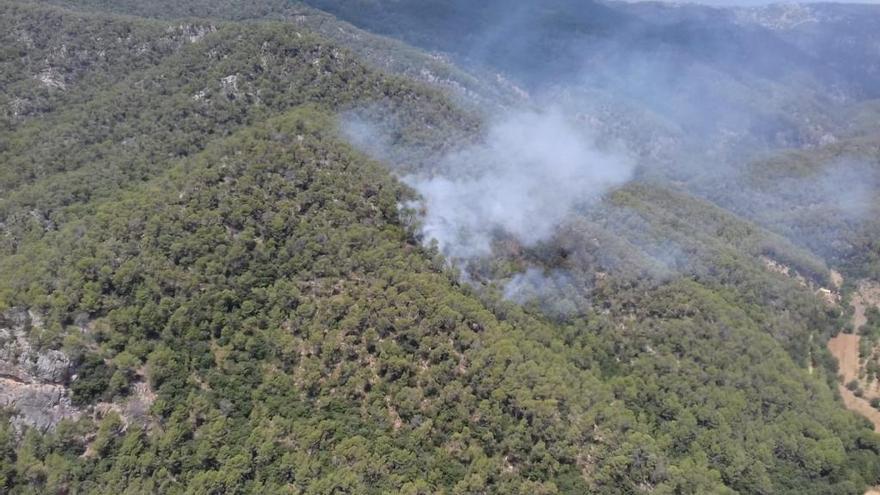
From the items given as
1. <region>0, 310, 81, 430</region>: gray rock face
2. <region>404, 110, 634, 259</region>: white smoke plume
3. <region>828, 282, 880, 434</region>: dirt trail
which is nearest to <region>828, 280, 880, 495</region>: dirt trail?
<region>828, 282, 880, 434</region>: dirt trail

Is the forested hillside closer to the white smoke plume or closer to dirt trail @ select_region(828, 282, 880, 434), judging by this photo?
dirt trail @ select_region(828, 282, 880, 434)

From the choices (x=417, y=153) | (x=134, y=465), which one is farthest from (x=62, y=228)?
(x=417, y=153)

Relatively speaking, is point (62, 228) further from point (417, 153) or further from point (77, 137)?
point (417, 153)

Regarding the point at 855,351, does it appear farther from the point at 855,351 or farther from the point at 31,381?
the point at 31,381

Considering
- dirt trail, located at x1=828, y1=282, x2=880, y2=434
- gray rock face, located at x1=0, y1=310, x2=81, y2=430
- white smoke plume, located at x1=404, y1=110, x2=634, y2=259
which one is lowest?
dirt trail, located at x1=828, y1=282, x2=880, y2=434

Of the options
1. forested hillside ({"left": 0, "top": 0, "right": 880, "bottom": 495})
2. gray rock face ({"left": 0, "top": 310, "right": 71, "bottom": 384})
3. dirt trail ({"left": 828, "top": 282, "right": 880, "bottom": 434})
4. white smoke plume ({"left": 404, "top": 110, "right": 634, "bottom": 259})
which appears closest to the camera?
gray rock face ({"left": 0, "top": 310, "right": 71, "bottom": 384})

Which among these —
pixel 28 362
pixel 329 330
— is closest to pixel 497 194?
pixel 329 330
